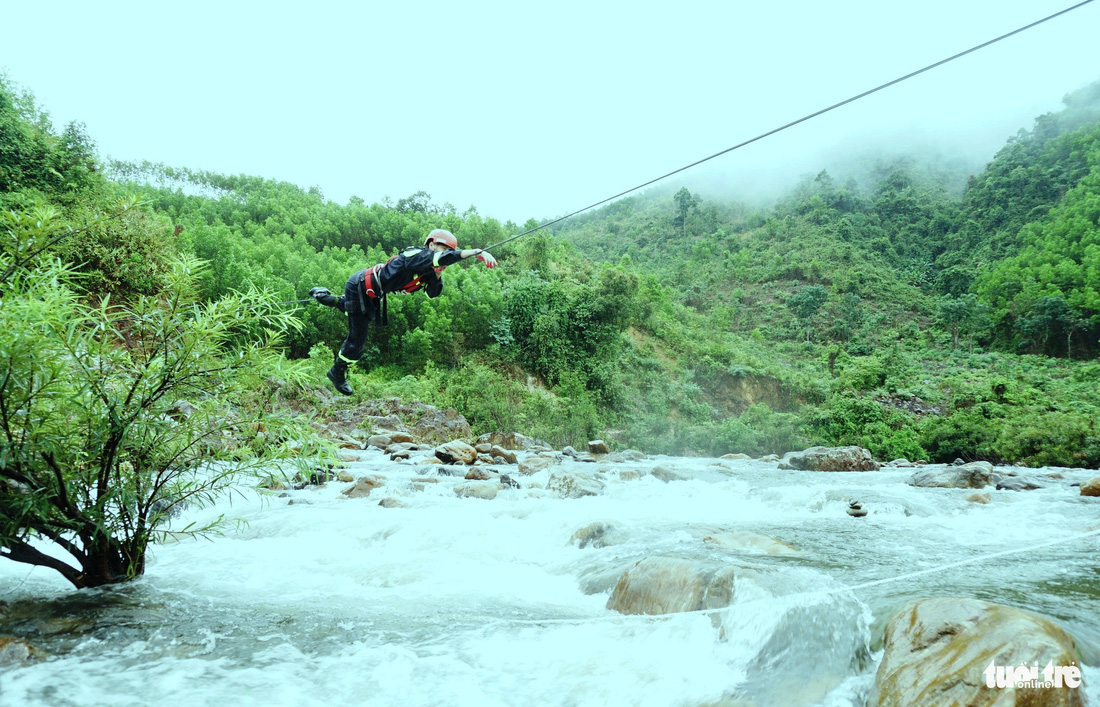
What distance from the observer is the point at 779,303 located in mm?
41031

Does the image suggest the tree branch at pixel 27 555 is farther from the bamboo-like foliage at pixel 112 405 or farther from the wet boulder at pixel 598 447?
the wet boulder at pixel 598 447

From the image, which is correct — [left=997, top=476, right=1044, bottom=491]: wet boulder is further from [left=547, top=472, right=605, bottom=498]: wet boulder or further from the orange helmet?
the orange helmet

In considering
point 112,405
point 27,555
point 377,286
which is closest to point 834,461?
point 377,286

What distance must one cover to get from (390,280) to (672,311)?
2782cm

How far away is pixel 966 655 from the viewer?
6.58ft

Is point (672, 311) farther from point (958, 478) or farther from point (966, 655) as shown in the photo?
point (966, 655)

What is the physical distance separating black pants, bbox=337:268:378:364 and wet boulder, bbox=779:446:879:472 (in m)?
11.1

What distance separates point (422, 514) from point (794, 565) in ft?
13.0

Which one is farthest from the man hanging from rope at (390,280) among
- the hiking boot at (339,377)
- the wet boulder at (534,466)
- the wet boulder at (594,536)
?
the wet boulder at (534,466)

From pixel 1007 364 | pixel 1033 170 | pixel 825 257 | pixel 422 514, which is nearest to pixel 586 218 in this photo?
pixel 825 257

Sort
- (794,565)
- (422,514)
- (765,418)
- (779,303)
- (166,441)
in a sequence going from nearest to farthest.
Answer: (166,441)
(794,565)
(422,514)
(765,418)
(779,303)

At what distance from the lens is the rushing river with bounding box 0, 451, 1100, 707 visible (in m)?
2.53

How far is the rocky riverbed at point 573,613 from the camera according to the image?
238 cm

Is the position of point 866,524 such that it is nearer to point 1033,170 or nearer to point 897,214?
point 1033,170
